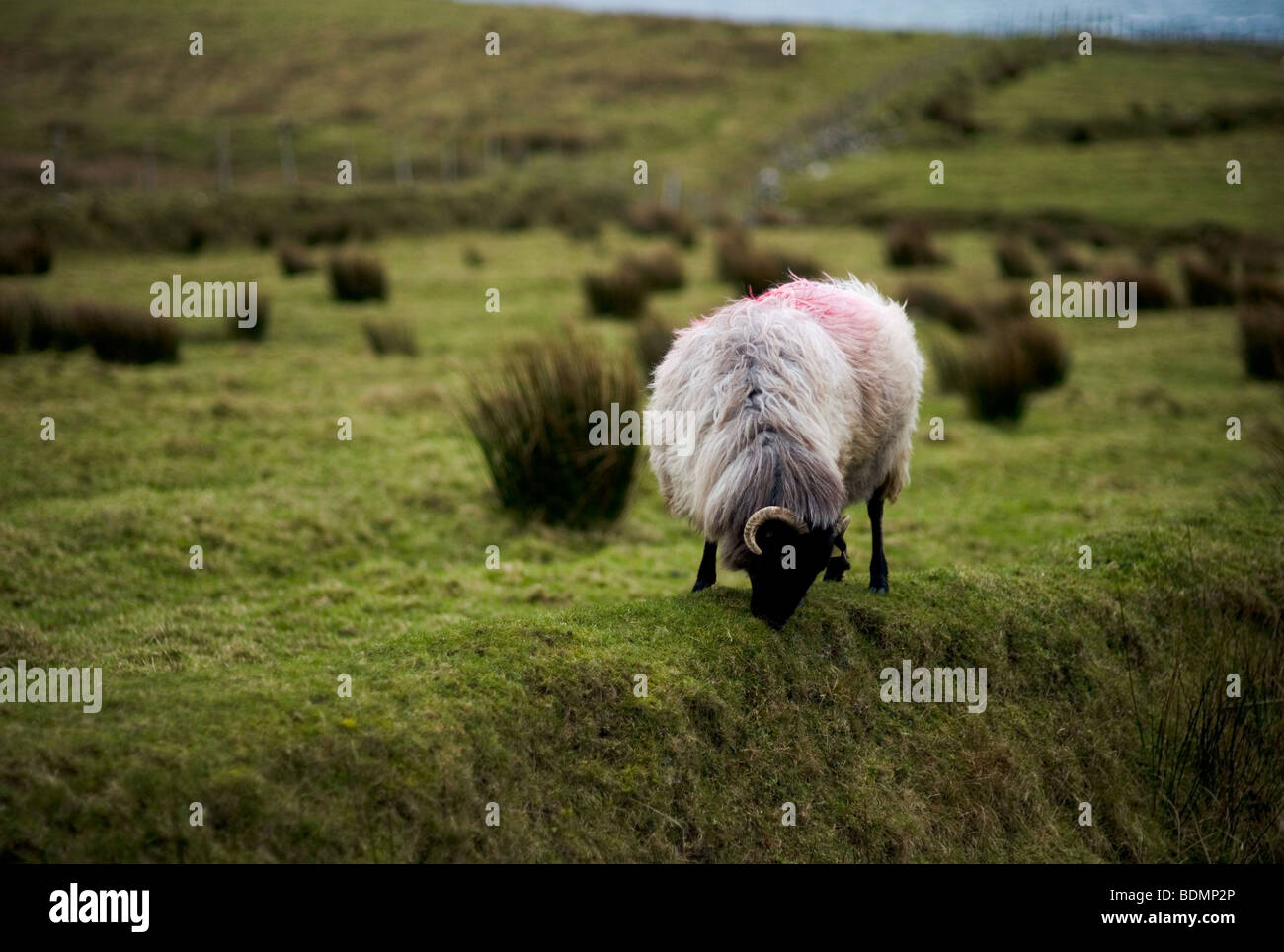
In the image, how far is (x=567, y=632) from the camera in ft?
15.9

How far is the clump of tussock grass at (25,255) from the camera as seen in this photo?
14922mm

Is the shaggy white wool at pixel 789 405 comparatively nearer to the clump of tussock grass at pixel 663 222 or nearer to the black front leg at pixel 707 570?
the black front leg at pixel 707 570

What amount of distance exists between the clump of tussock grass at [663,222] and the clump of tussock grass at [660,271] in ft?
17.5

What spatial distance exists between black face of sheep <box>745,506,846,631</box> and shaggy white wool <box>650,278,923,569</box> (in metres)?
0.09

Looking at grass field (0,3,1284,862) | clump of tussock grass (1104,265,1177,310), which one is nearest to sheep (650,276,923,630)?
grass field (0,3,1284,862)

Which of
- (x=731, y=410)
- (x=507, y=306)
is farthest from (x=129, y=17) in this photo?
(x=731, y=410)

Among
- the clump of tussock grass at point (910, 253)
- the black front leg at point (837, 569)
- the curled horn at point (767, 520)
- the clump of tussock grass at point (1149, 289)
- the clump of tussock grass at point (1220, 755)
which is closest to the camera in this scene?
the curled horn at point (767, 520)

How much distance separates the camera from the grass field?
3.98 m

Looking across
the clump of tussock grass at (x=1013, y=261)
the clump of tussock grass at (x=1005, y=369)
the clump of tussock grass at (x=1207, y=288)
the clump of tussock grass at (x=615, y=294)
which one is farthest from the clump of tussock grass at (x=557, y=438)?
the clump of tussock grass at (x=1207, y=288)

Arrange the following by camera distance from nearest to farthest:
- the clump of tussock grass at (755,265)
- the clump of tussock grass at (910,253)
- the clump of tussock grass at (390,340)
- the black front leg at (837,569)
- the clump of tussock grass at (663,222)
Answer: the black front leg at (837,569) < the clump of tussock grass at (390,340) < the clump of tussock grass at (755,265) < the clump of tussock grass at (910,253) < the clump of tussock grass at (663,222)

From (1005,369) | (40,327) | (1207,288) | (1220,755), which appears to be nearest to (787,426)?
(1220,755)

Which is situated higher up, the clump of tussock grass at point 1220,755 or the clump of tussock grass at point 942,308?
the clump of tussock grass at point 942,308

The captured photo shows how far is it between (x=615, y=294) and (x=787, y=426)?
10.3 metres

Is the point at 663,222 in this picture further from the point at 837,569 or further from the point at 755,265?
the point at 837,569
